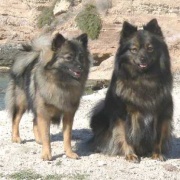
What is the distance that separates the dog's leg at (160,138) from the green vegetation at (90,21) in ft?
53.9

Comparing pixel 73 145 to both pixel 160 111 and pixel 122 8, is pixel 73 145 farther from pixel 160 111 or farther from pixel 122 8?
pixel 122 8

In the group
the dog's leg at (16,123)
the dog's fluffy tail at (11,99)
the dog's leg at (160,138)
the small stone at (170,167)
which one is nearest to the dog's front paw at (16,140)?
the dog's leg at (16,123)

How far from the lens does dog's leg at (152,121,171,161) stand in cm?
676

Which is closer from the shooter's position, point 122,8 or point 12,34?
point 122,8

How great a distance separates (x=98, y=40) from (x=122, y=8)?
8.58 ft

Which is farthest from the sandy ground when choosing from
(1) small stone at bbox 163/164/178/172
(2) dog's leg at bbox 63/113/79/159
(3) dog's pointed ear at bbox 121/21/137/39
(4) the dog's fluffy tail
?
(3) dog's pointed ear at bbox 121/21/137/39

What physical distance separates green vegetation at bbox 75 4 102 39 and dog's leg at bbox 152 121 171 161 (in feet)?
53.9

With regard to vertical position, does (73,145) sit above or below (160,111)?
below

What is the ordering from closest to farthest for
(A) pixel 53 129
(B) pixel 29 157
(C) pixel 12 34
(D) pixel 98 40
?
(B) pixel 29 157 < (A) pixel 53 129 < (D) pixel 98 40 < (C) pixel 12 34

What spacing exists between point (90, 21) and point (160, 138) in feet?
56.9

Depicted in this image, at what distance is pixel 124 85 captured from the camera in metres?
6.52

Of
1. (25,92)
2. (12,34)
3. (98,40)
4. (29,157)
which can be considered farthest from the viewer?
(12,34)

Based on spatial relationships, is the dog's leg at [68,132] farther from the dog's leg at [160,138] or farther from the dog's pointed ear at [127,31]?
the dog's pointed ear at [127,31]

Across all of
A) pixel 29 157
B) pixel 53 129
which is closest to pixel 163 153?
pixel 29 157
